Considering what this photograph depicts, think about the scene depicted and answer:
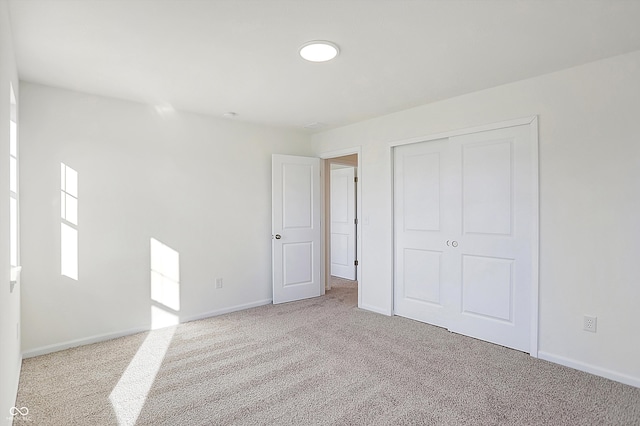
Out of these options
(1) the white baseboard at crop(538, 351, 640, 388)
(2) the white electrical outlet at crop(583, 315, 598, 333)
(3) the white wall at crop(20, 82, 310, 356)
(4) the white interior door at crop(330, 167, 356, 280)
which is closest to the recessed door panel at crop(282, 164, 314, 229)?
(3) the white wall at crop(20, 82, 310, 356)

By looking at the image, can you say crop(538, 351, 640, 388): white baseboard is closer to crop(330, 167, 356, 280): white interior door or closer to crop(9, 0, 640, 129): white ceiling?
crop(9, 0, 640, 129): white ceiling

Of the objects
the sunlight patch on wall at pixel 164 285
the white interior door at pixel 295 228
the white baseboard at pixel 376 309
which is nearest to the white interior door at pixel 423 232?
the white baseboard at pixel 376 309

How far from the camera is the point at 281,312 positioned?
4305mm

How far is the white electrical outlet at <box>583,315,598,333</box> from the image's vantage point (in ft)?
8.76

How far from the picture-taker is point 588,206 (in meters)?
2.70

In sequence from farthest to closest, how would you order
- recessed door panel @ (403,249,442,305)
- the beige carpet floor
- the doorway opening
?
the doorway opening, recessed door panel @ (403,249,442,305), the beige carpet floor

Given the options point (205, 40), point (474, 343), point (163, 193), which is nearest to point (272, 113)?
point (163, 193)

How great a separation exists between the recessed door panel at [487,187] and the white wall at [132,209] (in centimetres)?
255

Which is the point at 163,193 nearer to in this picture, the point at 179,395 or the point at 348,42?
the point at 179,395

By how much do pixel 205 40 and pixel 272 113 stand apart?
70.8 inches

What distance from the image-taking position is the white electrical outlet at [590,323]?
2.67 meters

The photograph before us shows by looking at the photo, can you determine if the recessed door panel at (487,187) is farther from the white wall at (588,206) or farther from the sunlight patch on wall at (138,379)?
the sunlight patch on wall at (138,379)

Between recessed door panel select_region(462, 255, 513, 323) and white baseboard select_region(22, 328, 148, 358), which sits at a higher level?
recessed door panel select_region(462, 255, 513, 323)

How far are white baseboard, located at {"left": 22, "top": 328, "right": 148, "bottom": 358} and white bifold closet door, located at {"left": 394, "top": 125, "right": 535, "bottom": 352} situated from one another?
9.77 ft
